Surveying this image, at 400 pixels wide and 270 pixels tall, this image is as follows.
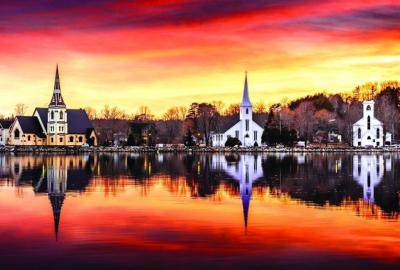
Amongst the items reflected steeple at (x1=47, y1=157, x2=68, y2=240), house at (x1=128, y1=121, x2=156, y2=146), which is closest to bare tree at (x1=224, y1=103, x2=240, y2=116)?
house at (x1=128, y1=121, x2=156, y2=146)

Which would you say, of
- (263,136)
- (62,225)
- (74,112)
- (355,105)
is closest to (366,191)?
(62,225)

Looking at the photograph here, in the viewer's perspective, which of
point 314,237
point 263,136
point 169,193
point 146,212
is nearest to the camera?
point 314,237

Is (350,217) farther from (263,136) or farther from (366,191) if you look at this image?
(263,136)

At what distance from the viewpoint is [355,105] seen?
6403 inches

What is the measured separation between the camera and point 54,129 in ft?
435

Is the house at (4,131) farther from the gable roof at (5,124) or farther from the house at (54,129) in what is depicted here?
the house at (54,129)

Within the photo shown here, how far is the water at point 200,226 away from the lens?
16094 mm

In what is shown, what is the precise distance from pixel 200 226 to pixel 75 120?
386ft

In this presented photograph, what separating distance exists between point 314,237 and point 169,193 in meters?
14.3

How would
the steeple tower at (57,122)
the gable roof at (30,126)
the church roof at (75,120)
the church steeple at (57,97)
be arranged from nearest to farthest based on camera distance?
the steeple tower at (57,122)
the gable roof at (30,126)
the church roof at (75,120)
the church steeple at (57,97)

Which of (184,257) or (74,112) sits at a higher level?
(74,112)

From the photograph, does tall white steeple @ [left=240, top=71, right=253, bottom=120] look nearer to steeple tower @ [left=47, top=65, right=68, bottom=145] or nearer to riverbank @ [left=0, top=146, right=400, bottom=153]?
riverbank @ [left=0, top=146, right=400, bottom=153]

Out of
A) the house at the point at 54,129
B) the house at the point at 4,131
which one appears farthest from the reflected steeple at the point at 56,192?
the house at the point at 4,131

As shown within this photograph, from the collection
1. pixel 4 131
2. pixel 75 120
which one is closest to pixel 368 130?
pixel 75 120
